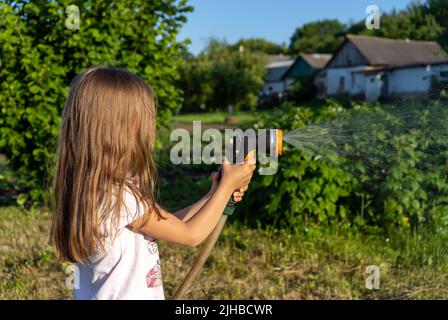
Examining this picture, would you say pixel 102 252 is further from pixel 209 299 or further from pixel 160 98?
pixel 160 98

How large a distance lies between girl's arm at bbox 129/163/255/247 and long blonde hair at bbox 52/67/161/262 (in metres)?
0.05

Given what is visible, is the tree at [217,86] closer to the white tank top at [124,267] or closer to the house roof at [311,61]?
the house roof at [311,61]

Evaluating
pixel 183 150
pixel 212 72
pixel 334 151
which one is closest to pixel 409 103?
pixel 334 151

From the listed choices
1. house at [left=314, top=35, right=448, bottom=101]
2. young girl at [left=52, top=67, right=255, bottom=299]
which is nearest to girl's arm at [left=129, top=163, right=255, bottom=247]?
young girl at [left=52, top=67, right=255, bottom=299]

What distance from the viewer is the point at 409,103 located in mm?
5195

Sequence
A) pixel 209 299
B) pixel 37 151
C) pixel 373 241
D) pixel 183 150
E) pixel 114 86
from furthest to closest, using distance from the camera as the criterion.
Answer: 1. pixel 183 150
2. pixel 37 151
3. pixel 373 241
4. pixel 209 299
5. pixel 114 86

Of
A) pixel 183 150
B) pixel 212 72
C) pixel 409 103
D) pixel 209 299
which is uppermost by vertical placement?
pixel 212 72

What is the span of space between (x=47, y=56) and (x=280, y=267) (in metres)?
3.08

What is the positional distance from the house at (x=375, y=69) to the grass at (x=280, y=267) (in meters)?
25.8

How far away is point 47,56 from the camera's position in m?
5.65

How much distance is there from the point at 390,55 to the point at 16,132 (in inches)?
1223

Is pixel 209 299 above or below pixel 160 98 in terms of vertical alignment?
below

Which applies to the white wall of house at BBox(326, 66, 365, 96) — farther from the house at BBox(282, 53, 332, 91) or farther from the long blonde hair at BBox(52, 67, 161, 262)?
the long blonde hair at BBox(52, 67, 161, 262)

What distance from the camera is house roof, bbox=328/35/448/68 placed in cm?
3294
